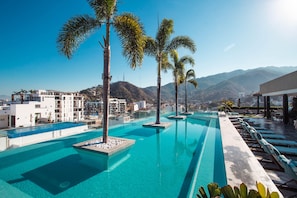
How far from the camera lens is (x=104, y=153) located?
4.77 metres

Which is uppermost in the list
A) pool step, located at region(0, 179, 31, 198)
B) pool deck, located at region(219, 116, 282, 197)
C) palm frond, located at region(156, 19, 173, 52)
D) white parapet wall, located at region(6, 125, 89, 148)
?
palm frond, located at region(156, 19, 173, 52)

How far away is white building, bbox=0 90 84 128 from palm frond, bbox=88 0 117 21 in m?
21.7

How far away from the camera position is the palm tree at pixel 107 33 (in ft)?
18.4

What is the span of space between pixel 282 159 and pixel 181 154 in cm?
290

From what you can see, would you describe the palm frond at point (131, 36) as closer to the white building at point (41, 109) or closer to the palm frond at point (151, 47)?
the palm frond at point (151, 47)

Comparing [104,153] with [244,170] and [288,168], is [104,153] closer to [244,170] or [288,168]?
[244,170]

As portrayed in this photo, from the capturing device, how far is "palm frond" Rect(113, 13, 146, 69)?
5633 mm

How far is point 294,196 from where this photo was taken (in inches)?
113

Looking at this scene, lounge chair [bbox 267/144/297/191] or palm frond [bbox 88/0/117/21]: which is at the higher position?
palm frond [bbox 88/0/117/21]

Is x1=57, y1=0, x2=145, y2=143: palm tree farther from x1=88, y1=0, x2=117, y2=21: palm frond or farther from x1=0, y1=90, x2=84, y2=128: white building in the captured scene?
x1=0, y1=90, x2=84, y2=128: white building

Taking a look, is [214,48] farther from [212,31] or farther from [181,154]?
[181,154]

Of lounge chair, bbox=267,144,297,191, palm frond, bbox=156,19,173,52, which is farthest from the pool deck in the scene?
palm frond, bbox=156,19,173,52

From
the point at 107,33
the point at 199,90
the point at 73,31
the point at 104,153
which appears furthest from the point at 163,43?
the point at 199,90

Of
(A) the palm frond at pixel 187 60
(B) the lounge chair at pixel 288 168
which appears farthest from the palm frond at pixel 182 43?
(B) the lounge chair at pixel 288 168
